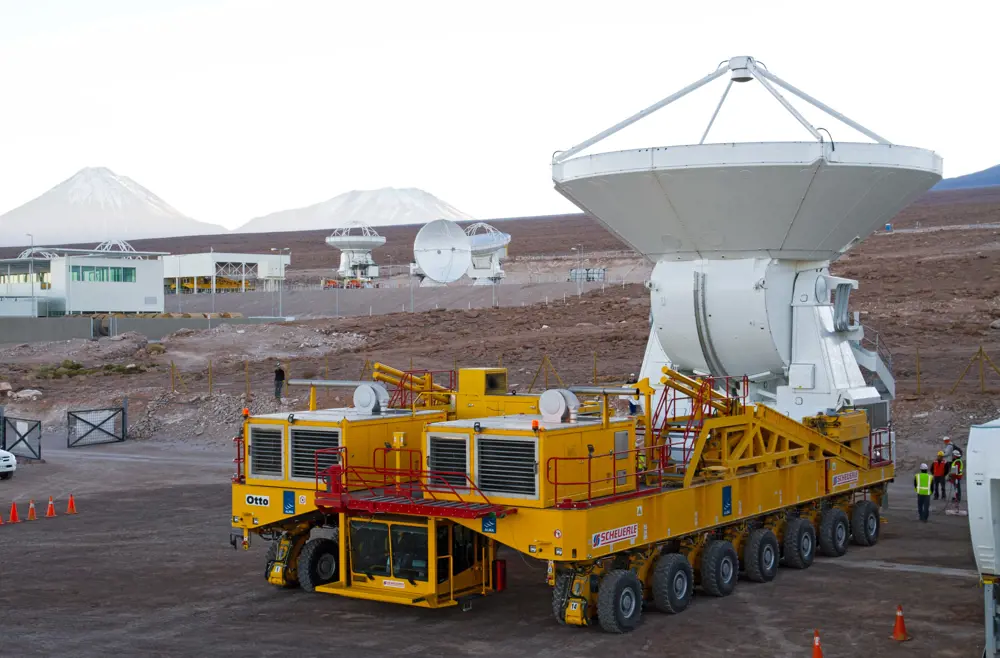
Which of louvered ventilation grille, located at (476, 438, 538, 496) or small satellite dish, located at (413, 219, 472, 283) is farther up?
small satellite dish, located at (413, 219, 472, 283)

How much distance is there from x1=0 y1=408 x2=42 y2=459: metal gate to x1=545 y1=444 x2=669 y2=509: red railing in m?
24.2

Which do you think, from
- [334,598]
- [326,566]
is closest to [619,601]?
[334,598]

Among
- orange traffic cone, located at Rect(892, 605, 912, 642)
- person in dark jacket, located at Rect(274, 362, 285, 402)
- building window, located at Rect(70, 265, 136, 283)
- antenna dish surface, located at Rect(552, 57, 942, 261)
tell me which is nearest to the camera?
orange traffic cone, located at Rect(892, 605, 912, 642)

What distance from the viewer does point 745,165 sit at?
21.7 metres

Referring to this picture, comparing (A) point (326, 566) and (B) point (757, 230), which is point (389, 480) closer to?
(A) point (326, 566)

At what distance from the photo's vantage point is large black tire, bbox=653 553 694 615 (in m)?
16.3

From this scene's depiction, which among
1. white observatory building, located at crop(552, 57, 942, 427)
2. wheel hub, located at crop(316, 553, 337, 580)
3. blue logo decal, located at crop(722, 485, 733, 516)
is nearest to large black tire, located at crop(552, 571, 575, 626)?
blue logo decal, located at crop(722, 485, 733, 516)

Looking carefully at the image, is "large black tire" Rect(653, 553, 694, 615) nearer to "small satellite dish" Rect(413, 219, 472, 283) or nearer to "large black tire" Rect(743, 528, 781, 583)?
"large black tire" Rect(743, 528, 781, 583)

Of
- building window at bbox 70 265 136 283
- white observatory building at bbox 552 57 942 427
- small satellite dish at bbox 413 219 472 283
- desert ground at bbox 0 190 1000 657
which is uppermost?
small satellite dish at bbox 413 219 472 283

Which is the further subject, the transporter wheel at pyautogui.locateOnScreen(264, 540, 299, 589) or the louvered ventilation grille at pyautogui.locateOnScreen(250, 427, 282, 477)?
the transporter wheel at pyautogui.locateOnScreen(264, 540, 299, 589)

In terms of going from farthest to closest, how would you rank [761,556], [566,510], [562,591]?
[761,556] < [562,591] < [566,510]

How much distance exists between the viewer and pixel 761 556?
1873 cm

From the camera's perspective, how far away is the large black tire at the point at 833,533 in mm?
21016

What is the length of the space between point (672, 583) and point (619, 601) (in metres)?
1.40
